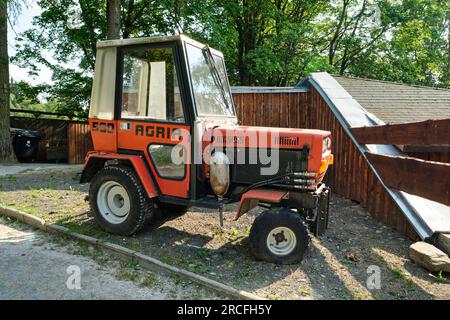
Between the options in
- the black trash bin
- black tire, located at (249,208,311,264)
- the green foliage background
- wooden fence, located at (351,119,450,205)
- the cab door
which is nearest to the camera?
black tire, located at (249,208,311,264)

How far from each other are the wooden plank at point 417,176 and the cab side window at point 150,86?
3032 millimetres

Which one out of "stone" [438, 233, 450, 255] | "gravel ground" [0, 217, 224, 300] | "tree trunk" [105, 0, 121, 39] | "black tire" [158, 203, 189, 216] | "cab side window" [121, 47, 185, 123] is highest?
"tree trunk" [105, 0, 121, 39]

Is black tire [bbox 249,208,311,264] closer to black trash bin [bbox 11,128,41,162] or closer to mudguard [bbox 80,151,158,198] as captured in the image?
mudguard [bbox 80,151,158,198]

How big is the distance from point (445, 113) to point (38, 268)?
27.2 ft

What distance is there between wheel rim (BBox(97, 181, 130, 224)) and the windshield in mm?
1607

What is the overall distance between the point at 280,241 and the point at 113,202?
2419 mm

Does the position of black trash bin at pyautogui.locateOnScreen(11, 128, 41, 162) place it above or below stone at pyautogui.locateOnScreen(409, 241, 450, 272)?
above

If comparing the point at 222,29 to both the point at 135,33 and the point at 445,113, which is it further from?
the point at 445,113

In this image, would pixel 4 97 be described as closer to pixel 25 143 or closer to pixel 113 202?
pixel 25 143

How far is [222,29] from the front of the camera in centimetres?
1245

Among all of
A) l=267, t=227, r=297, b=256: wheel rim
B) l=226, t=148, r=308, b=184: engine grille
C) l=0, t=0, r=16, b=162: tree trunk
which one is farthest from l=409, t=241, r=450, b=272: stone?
l=0, t=0, r=16, b=162: tree trunk

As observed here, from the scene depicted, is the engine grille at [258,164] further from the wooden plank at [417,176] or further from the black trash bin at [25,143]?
the black trash bin at [25,143]

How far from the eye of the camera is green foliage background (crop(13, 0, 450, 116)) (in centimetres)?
1482

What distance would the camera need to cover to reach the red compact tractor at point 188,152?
4.08 meters
